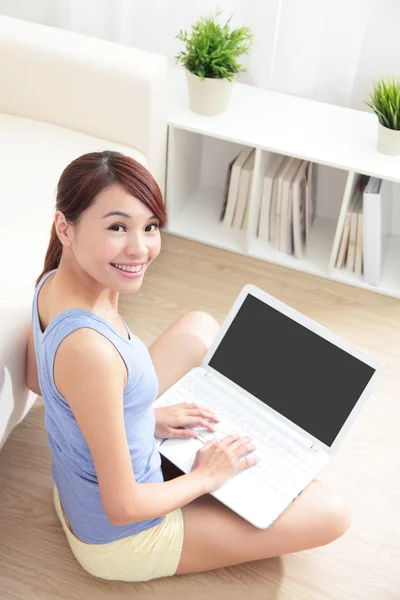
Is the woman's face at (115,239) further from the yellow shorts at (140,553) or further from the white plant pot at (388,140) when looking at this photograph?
the white plant pot at (388,140)

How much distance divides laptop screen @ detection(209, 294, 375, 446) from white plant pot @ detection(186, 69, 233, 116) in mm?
888

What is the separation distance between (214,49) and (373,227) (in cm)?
70

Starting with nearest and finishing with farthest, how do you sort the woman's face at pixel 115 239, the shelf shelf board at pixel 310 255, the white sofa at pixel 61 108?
the woman's face at pixel 115 239 → the white sofa at pixel 61 108 → the shelf shelf board at pixel 310 255

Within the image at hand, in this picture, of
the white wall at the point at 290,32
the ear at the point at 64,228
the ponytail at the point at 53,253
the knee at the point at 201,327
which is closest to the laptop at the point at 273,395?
the knee at the point at 201,327

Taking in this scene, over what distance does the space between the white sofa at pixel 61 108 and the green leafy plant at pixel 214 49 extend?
0.12 metres

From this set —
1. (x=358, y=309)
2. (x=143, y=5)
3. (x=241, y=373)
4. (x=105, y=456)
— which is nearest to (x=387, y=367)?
(x=358, y=309)

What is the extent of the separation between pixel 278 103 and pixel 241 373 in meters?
1.11

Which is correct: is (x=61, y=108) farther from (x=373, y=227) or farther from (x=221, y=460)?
(x=221, y=460)

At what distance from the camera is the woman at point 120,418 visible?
3.65ft

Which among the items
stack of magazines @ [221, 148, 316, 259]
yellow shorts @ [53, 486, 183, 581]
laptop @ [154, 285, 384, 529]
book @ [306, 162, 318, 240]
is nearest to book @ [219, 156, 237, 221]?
stack of magazines @ [221, 148, 316, 259]

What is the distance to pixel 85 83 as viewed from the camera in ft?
6.81

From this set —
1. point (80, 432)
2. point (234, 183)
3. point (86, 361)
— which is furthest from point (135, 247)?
point (234, 183)

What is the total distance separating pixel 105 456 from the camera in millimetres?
1163

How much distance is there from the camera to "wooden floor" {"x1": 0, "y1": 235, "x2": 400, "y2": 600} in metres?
1.57
